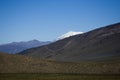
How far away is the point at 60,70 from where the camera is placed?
94438mm

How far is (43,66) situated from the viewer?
3900 inches

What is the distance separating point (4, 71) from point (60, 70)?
21.9 metres

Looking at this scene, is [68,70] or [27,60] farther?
[27,60]

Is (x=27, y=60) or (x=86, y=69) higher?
(x=27, y=60)

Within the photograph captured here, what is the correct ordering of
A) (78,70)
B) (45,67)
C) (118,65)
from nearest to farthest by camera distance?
(118,65), (78,70), (45,67)

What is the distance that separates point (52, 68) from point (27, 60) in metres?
13.3

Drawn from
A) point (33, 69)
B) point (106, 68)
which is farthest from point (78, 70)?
point (33, 69)

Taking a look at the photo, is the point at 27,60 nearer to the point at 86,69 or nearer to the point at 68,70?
the point at 68,70

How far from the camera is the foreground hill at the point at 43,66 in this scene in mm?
88250

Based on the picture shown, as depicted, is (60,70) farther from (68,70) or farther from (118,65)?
(118,65)

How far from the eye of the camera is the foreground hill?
8825 centimetres

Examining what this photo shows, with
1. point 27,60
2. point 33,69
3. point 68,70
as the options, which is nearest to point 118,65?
point 68,70

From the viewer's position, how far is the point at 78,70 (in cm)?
9106

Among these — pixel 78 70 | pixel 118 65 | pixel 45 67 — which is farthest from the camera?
pixel 45 67
